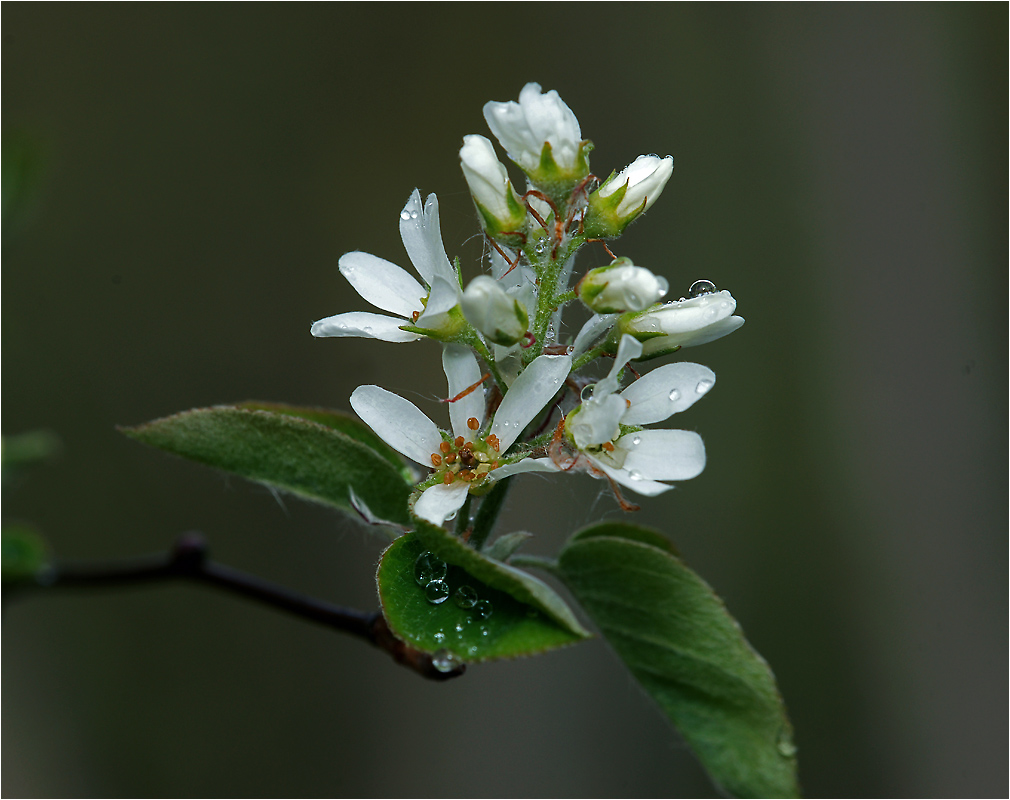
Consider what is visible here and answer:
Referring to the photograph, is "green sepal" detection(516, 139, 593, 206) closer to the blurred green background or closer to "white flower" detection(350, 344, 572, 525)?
"white flower" detection(350, 344, 572, 525)

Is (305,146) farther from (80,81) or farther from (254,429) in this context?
(254,429)

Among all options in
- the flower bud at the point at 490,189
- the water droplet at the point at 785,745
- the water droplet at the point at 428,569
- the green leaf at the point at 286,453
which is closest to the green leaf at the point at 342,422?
the green leaf at the point at 286,453

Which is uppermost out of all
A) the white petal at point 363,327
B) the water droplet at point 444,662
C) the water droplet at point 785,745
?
the white petal at point 363,327

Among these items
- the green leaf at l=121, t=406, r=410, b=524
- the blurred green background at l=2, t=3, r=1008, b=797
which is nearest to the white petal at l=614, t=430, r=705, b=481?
the green leaf at l=121, t=406, r=410, b=524

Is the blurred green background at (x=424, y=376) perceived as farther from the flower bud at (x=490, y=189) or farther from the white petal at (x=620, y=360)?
the white petal at (x=620, y=360)

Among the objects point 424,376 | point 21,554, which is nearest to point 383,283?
point 21,554

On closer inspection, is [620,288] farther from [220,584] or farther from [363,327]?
[220,584]
